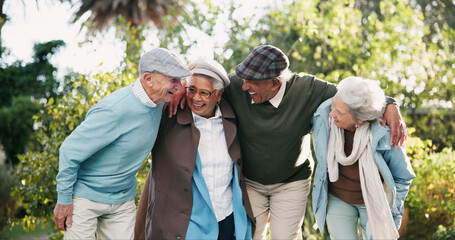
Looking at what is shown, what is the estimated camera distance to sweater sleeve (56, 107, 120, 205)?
277 cm

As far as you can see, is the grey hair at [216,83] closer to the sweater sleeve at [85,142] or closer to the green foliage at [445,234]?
the sweater sleeve at [85,142]

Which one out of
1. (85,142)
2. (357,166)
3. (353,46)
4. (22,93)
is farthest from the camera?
(22,93)

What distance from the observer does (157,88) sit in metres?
→ 2.91

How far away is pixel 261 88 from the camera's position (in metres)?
3.32

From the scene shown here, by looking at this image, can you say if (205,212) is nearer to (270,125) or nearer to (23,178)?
(270,125)

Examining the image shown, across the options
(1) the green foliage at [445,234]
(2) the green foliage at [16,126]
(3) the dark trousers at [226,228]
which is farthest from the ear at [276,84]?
(2) the green foliage at [16,126]

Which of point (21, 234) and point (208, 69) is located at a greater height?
point (208, 69)

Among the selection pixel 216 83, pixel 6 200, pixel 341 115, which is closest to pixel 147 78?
pixel 216 83

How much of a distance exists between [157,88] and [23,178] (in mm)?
2903

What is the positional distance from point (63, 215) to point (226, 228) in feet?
3.57

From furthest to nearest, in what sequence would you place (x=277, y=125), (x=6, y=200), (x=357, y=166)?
(x=6, y=200) → (x=277, y=125) → (x=357, y=166)

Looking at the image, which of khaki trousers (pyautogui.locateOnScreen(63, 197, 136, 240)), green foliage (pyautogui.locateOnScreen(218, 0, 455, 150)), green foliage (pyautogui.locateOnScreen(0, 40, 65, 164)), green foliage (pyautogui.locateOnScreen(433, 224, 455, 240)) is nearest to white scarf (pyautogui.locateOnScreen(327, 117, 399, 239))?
khaki trousers (pyautogui.locateOnScreen(63, 197, 136, 240))

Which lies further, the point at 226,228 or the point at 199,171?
the point at 226,228

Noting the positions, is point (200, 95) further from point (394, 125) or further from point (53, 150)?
point (53, 150)
